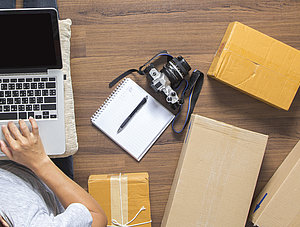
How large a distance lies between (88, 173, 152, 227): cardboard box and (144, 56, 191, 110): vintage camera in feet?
0.95

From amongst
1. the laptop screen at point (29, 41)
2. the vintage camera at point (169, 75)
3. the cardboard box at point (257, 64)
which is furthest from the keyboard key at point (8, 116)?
the cardboard box at point (257, 64)

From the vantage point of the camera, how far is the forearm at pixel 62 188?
2.34 feet

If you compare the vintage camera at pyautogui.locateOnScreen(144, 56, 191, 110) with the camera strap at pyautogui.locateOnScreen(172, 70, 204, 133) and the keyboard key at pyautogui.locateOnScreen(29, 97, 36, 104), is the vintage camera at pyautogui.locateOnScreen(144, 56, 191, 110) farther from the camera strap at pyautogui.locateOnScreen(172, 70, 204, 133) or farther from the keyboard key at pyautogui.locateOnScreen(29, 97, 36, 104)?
the keyboard key at pyautogui.locateOnScreen(29, 97, 36, 104)

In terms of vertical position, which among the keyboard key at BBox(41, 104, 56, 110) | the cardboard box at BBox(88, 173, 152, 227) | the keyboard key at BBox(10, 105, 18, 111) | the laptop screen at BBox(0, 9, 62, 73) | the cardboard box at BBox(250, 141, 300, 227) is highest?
the laptop screen at BBox(0, 9, 62, 73)

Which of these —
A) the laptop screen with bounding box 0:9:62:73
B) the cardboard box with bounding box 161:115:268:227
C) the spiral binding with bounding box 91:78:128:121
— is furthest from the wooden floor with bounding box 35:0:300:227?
the laptop screen with bounding box 0:9:62:73

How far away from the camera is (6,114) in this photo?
74 centimetres

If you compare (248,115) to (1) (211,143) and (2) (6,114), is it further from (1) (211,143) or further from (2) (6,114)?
(2) (6,114)

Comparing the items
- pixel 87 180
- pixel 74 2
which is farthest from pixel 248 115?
pixel 74 2

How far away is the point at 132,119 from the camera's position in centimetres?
95

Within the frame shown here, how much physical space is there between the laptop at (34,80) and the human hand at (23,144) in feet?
0.11

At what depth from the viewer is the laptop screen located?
2.21 ft

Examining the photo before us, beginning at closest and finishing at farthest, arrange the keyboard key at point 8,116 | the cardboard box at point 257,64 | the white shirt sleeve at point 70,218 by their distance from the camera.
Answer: the white shirt sleeve at point 70,218 → the keyboard key at point 8,116 → the cardboard box at point 257,64

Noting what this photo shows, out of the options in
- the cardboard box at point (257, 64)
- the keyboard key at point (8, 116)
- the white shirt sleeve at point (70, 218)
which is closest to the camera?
the white shirt sleeve at point (70, 218)

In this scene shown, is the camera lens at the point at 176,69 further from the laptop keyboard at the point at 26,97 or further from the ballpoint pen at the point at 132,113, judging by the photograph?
the laptop keyboard at the point at 26,97
